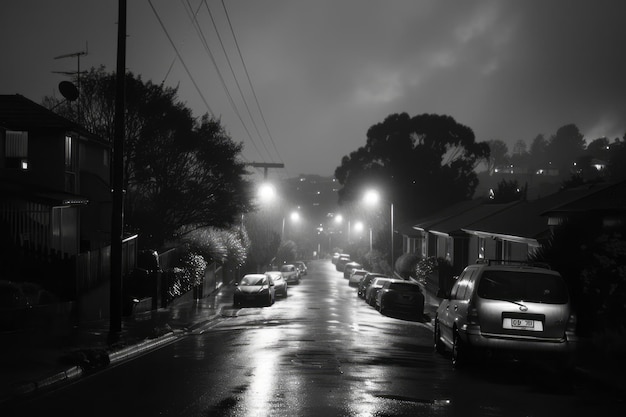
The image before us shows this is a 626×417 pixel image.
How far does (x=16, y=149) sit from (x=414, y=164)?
47.2 m

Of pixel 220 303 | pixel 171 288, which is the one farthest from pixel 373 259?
pixel 171 288

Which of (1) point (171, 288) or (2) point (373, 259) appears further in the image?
(2) point (373, 259)

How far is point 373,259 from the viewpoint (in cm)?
6825

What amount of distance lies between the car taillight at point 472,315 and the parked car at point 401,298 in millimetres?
17512

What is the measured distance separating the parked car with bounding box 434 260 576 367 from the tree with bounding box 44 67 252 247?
3036cm

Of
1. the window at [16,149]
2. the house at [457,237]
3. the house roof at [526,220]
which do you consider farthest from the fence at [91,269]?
the house at [457,237]

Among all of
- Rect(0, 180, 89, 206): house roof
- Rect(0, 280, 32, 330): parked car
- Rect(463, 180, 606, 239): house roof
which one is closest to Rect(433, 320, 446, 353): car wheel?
Rect(0, 280, 32, 330): parked car

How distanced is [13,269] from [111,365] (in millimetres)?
7109

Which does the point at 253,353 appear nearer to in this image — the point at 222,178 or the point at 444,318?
the point at 444,318

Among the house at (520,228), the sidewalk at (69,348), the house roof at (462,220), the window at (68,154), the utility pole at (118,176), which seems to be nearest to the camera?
the sidewalk at (69,348)

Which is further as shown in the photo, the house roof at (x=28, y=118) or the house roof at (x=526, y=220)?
the house roof at (x=28, y=118)

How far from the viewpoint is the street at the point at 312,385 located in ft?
30.6

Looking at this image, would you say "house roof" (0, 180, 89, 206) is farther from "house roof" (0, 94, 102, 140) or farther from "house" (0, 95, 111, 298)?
"house roof" (0, 94, 102, 140)

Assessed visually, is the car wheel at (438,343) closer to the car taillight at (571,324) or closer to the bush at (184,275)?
the car taillight at (571,324)
